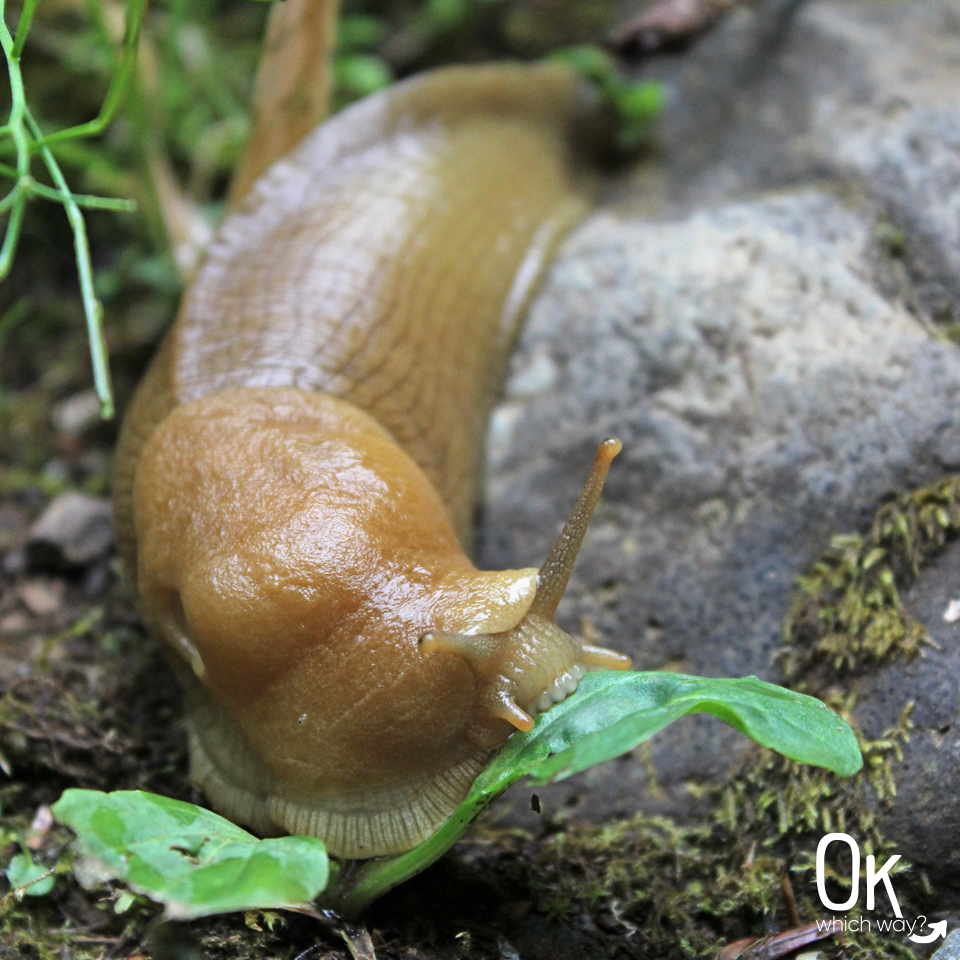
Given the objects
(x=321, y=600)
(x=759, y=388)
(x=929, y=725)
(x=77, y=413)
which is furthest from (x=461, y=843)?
(x=77, y=413)

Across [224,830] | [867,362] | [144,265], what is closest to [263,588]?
[224,830]

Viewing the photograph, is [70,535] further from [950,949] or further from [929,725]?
[950,949]

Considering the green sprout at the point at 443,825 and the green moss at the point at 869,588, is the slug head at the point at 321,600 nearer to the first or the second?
the green sprout at the point at 443,825

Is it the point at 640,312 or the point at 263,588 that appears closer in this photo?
the point at 263,588

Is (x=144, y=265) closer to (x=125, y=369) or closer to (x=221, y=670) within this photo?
(x=125, y=369)

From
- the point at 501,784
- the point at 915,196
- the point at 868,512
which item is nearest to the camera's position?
the point at 501,784

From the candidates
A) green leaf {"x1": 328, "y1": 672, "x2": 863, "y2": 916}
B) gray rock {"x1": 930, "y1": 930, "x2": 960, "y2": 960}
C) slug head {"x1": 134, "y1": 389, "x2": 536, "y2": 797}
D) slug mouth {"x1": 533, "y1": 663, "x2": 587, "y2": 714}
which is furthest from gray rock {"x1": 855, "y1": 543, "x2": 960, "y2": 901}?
slug head {"x1": 134, "y1": 389, "x2": 536, "y2": 797}
